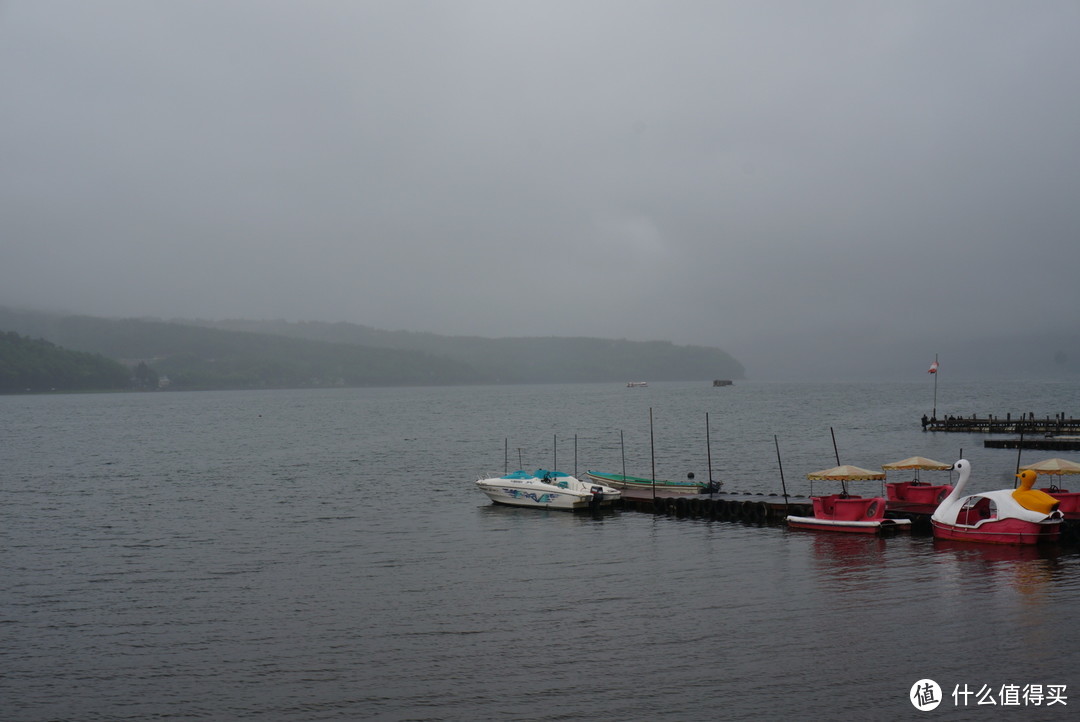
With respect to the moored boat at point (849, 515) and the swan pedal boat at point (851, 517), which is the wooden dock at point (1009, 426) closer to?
the moored boat at point (849, 515)

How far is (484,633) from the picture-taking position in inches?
959

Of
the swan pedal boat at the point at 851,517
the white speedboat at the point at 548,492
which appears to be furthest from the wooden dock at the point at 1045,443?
the white speedboat at the point at 548,492

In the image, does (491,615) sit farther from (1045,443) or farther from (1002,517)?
(1045,443)

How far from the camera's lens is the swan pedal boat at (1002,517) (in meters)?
33.2

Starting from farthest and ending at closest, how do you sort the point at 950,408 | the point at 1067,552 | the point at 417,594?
the point at 950,408
the point at 1067,552
the point at 417,594

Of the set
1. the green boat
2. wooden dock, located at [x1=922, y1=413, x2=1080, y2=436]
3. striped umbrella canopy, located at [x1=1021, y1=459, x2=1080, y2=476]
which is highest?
striped umbrella canopy, located at [x1=1021, y1=459, x2=1080, y2=476]

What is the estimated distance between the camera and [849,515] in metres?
38.5

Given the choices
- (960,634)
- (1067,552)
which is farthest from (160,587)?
(1067,552)

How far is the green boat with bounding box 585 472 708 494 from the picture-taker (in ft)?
167

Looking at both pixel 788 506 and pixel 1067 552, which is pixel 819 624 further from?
pixel 788 506

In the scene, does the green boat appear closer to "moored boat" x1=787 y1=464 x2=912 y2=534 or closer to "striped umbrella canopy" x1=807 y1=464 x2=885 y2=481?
"moored boat" x1=787 y1=464 x2=912 y2=534

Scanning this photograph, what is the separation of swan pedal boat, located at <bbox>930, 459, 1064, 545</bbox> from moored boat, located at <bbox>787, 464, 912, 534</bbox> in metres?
2.23

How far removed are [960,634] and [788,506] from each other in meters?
20.0

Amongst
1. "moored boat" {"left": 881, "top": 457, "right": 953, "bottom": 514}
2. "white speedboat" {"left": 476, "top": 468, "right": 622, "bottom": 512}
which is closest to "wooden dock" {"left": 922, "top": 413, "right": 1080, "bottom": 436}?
"moored boat" {"left": 881, "top": 457, "right": 953, "bottom": 514}
